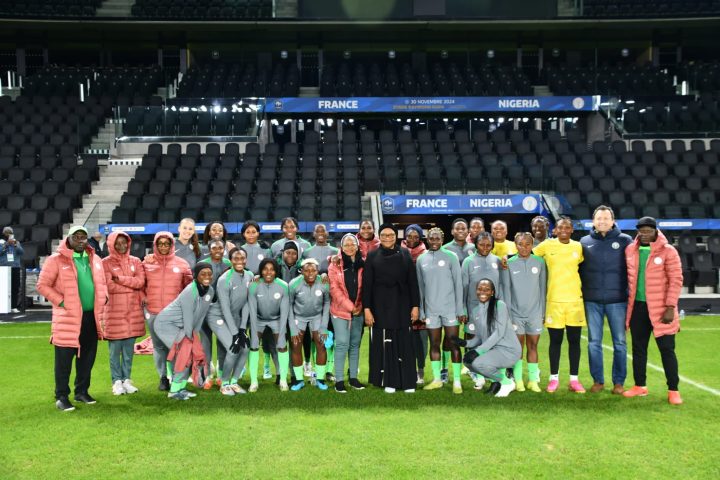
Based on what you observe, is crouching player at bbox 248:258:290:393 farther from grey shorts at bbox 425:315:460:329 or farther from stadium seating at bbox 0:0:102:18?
stadium seating at bbox 0:0:102:18

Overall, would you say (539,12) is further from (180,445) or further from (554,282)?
(180,445)

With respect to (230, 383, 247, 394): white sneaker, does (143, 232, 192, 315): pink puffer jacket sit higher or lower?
higher

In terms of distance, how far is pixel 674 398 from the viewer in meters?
6.64

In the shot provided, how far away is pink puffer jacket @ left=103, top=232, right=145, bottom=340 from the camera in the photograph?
722 cm

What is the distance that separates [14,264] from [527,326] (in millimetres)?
12377

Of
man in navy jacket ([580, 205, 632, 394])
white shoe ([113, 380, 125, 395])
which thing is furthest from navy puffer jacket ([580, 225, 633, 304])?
white shoe ([113, 380, 125, 395])

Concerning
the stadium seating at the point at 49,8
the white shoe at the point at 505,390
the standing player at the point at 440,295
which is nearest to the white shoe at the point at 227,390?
the standing player at the point at 440,295

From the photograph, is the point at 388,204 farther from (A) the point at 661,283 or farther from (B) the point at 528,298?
(A) the point at 661,283

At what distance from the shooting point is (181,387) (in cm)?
709

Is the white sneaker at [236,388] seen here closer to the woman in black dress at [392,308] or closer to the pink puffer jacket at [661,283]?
the woman in black dress at [392,308]

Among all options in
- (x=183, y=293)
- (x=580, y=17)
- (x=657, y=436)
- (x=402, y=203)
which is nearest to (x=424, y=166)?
(x=402, y=203)

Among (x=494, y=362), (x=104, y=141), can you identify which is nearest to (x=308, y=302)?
(x=494, y=362)

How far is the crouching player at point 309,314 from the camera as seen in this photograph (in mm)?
7477

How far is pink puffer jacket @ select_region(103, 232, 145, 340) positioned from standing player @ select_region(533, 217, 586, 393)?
4722 mm
